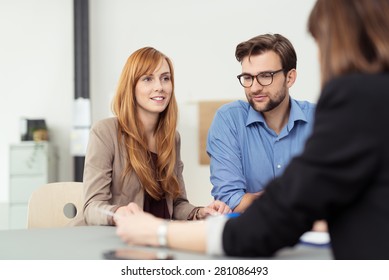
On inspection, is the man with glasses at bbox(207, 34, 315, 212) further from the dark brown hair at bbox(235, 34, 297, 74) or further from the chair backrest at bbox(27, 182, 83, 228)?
the chair backrest at bbox(27, 182, 83, 228)

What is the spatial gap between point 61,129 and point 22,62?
2.80 feet

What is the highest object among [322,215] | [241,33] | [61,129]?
[241,33]

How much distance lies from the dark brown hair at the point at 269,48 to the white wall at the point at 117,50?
286 cm

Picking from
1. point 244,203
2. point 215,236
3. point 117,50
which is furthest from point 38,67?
point 215,236

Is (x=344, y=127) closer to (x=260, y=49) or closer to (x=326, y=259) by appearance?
(x=326, y=259)

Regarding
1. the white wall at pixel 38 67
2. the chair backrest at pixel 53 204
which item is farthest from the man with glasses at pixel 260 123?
→ the white wall at pixel 38 67

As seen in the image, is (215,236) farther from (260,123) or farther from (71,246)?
(260,123)

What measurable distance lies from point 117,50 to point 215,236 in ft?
15.4

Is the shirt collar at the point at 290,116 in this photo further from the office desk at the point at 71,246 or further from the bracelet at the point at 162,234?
the bracelet at the point at 162,234

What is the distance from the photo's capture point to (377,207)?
0.80m

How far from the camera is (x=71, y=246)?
4.01ft

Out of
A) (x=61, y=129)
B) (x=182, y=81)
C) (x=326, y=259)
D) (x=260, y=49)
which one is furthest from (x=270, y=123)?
(x=61, y=129)

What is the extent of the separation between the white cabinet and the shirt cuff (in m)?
4.16

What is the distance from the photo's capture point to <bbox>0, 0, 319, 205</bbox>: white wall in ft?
17.4
